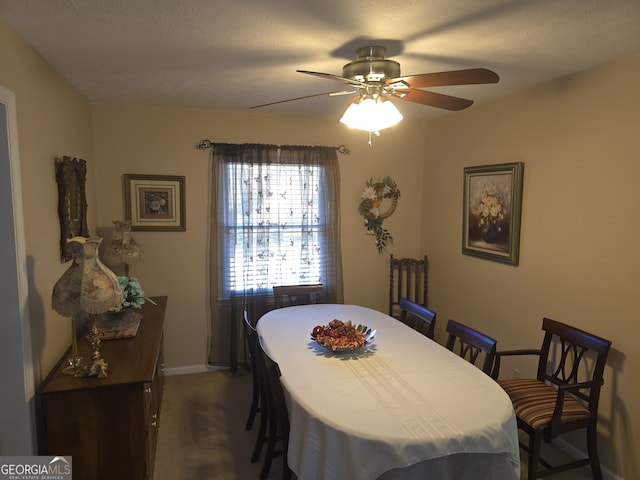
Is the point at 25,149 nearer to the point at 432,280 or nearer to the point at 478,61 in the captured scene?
the point at 478,61

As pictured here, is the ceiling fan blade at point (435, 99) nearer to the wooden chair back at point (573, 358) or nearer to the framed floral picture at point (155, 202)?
the wooden chair back at point (573, 358)

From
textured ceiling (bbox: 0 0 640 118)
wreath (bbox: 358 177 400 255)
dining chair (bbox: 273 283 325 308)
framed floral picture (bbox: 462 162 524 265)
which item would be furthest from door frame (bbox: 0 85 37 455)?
framed floral picture (bbox: 462 162 524 265)

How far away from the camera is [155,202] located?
3586 millimetres

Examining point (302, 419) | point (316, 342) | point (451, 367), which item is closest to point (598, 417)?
point (451, 367)

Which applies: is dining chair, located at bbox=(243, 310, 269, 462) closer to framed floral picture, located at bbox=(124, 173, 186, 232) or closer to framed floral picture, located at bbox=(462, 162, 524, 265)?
framed floral picture, located at bbox=(124, 173, 186, 232)

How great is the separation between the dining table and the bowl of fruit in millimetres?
61

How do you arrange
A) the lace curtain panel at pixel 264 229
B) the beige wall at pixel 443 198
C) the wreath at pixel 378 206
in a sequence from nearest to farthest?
the beige wall at pixel 443 198 < the lace curtain panel at pixel 264 229 < the wreath at pixel 378 206

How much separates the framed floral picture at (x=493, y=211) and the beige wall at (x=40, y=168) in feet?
9.64

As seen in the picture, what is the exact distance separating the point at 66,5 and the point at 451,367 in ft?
7.73

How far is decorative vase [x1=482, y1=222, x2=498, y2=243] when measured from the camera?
3235 mm

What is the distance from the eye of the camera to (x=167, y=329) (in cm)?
374

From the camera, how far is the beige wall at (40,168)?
192 cm

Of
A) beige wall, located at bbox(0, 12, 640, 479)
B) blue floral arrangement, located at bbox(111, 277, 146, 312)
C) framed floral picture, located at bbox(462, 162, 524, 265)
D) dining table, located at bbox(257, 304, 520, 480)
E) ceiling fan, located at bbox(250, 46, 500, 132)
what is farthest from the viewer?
framed floral picture, located at bbox(462, 162, 524, 265)

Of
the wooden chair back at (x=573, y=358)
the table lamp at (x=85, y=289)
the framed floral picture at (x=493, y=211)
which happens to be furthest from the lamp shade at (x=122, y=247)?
the wooden chair back at (x=573, y=358)
